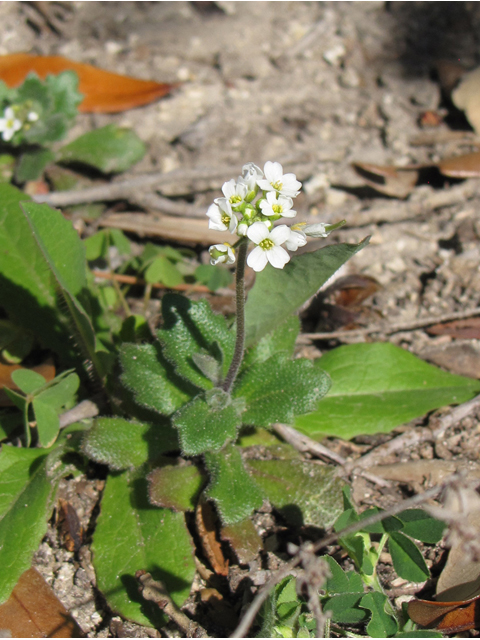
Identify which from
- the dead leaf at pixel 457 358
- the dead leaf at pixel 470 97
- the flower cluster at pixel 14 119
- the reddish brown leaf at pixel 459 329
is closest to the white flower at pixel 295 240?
the dead leaf at pixel 457 358

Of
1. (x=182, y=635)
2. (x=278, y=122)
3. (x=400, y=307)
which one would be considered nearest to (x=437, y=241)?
(x=400, y=307)

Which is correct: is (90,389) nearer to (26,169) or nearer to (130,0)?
(26,169)

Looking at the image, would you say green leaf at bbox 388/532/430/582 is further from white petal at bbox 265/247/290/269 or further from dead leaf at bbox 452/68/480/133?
dead leaf at bbox 452/68/480/133

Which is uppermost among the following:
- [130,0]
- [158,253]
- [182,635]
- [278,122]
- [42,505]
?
[130,0]

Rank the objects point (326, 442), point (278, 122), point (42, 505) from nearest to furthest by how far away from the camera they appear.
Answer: point (42, 505)
point (326, 442)
point (278, 122)

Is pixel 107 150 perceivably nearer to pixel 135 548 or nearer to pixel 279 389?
pixel 279 389

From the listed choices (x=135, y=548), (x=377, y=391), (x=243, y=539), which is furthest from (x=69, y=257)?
(x=377, y=391)

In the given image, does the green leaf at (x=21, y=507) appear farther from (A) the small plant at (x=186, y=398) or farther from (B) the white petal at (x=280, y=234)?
(B) the white petal at (x=280, y=234)

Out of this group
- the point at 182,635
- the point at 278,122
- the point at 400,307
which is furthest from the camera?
the point at 278,122
